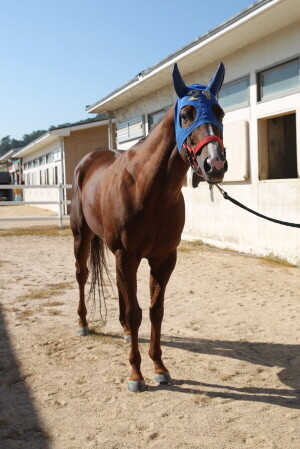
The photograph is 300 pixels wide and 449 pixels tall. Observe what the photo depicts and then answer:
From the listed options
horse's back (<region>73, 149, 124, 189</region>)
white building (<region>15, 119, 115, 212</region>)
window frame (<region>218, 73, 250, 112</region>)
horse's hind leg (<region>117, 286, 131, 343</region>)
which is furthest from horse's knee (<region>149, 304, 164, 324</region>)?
white building (<region>15, 119, 115, 212</region>)

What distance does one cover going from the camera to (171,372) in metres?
3.30

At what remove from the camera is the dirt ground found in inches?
95.3

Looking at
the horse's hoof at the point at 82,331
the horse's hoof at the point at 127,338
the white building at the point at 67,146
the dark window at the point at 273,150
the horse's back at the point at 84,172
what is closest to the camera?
the horse's hoof at the point at 127,338

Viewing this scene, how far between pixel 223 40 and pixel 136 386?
6958mm

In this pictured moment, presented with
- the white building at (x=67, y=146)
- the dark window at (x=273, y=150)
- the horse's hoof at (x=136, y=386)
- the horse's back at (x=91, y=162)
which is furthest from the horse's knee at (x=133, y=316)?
the white building at (x=67, y=146)

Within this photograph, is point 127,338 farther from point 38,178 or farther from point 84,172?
point 38,178

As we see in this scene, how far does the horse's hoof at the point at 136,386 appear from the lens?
9.80 feet

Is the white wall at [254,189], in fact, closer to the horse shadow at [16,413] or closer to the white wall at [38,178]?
the horse shadow at [16,413]

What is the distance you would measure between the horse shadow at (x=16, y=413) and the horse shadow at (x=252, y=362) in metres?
0.86

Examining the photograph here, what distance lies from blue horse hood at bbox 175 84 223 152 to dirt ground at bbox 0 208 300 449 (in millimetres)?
1642

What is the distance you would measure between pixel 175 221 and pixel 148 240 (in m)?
0.25

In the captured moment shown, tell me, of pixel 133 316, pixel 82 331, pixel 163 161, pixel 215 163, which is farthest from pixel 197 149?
pixel 82 331

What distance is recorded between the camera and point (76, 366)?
3404 mm

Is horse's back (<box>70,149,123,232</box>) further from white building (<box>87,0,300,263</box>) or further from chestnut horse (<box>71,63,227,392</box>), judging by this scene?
white building (<box>87,0,300,263</box>)
